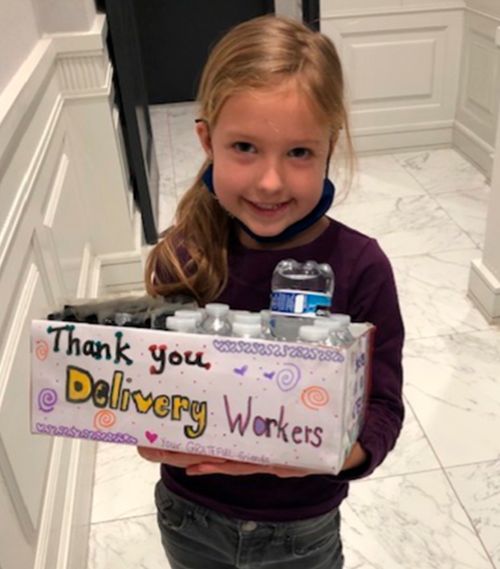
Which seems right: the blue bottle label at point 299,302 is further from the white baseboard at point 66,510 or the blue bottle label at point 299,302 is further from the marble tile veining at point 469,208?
the marble tile veining at point 469,208

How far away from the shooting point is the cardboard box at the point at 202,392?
508 millimetres

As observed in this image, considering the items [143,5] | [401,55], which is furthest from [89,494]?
[143,5]

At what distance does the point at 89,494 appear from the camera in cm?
147

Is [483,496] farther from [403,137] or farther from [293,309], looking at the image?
[403,137]

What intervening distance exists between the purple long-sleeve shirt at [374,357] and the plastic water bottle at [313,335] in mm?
163

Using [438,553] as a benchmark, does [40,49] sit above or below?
above

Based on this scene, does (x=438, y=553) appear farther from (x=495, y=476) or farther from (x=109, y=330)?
(x=109, y=330)

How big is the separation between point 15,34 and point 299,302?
115cm

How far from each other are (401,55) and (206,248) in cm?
253

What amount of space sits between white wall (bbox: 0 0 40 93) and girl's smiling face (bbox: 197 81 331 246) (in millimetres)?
623

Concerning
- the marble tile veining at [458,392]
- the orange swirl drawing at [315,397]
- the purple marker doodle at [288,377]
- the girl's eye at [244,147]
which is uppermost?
the girl's eye at [244,147]

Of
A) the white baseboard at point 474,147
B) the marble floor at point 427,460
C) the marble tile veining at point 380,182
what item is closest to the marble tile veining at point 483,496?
the marble floor at point 427,460

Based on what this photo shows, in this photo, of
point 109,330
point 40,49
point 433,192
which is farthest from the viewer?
point 433,192

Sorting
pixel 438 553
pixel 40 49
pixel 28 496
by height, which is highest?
pixel 40 49
